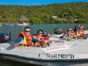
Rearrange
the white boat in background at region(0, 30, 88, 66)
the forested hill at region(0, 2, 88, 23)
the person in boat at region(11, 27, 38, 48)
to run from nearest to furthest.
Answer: the white boat in background at region(0, 30, 88, 66) < the person in boat at region(11, 27, 38, 48) < the forested hill at region(0, 2, 88, 23)

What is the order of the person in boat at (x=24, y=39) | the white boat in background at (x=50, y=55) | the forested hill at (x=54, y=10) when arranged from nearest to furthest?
1. the white boat in background at (x=50, y=55)
2. the person in boat at (x=24, y=39)
3. the forested hill at (x=54, y=10)

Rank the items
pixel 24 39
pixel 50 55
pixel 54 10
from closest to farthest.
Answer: pixel 50 55, pixel 24 39, pixel 54 10

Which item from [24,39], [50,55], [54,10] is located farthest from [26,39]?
[54,10]

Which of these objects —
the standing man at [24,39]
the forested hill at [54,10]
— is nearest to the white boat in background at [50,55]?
the standing man at [24,39]

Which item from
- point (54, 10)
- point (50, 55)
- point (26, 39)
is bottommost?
point (50, 55)

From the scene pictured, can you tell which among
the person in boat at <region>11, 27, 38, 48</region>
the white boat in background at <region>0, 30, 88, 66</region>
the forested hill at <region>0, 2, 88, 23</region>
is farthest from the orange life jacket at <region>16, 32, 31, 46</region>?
the forested hill at <region>0, 2, 88, 23</region>

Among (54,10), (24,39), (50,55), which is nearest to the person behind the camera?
(50,55)

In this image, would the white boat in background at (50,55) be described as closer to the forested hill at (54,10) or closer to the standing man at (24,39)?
the standing man at (24,39)

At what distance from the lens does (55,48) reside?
471 cm

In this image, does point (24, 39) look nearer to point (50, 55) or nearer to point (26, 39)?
point (26, 39)

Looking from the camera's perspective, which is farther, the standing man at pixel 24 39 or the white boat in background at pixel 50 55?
the standing man at pixel 24 39

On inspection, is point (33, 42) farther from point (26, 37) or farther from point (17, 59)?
point (17, 59)

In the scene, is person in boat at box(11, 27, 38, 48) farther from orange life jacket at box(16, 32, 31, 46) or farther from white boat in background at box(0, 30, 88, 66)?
white boat in background at box(0, 30, 88, 66)

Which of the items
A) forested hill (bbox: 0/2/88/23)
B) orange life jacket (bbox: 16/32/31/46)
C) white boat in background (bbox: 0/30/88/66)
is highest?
forested hill (bbox: 0/2/88/23)
